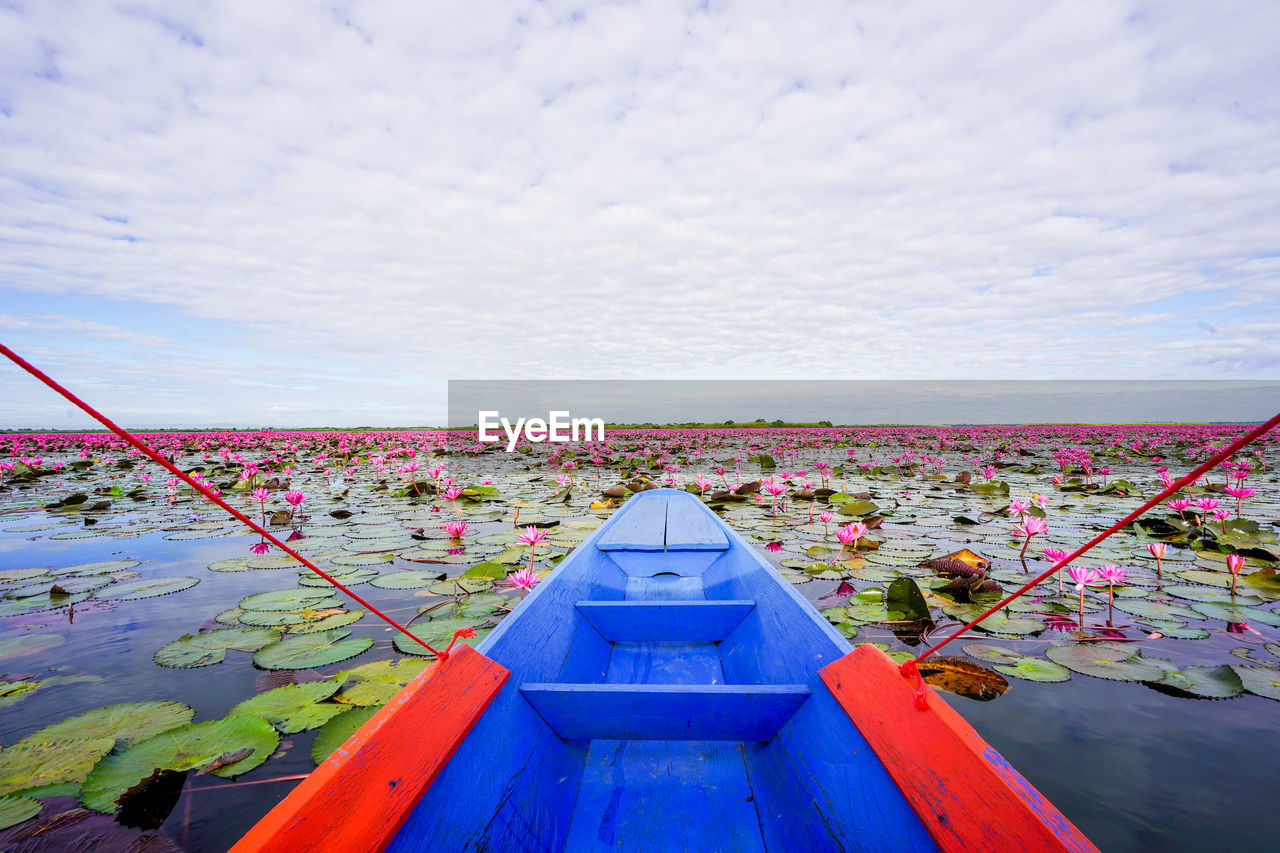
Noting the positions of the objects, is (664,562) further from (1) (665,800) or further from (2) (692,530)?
(1) (665,800)

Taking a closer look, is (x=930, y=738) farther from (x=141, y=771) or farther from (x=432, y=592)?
(x=432, y=592)

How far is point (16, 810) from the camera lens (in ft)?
4.84

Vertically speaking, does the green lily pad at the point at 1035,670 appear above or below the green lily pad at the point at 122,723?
above

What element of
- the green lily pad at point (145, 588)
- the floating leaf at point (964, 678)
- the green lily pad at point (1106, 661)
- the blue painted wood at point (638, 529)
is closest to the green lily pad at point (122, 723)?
the green lily pad at point (145, 588)

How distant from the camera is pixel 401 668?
93.8 inches

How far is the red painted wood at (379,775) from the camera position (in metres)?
0.85

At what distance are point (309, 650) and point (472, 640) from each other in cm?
79

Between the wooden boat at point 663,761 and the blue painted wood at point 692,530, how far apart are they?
138cm

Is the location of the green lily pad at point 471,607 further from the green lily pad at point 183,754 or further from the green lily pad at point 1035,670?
the green lily pad at point 1035,670

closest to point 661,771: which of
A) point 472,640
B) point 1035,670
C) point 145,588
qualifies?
point 472,640

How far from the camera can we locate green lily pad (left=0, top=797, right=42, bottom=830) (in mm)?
1438

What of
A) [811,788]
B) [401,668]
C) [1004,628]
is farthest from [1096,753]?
[401,668]

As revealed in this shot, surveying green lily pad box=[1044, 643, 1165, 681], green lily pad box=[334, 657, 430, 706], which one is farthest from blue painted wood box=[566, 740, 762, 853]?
green lily pad box=[1044, 643, 1165, 681]

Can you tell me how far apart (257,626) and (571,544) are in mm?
2564
